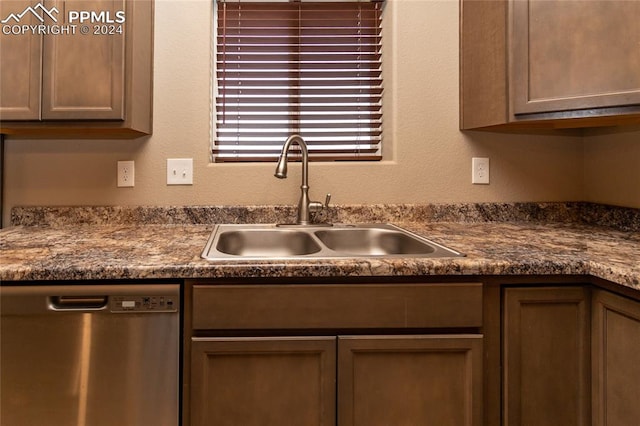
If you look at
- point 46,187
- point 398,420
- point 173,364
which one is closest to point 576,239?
point 398,420

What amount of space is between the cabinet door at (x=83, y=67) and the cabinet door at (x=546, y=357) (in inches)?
55.7

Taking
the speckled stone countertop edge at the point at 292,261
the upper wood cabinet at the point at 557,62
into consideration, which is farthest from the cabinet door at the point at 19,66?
the upper wood cabinet at the point at 557,62

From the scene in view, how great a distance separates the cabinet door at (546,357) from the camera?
3.56 feet

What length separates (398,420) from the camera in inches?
41.8

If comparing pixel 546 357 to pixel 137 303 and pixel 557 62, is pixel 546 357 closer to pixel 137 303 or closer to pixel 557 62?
pixel 557 62

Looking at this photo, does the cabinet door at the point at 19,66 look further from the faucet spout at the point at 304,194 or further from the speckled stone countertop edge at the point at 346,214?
the faucet spout at the point at 304,194

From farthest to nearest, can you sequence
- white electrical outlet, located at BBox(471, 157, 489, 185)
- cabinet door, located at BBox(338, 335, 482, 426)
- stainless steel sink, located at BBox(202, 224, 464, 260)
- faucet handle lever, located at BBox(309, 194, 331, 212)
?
white electrical outlet, located at BBox(471, 157, 489, 185) < faucet handle lever, located at BBox(309, 194, 331, 212) < stainless steel sink, located at BBox(202, 224, 464, 260) < cabinet door, located at BBox(338, 335, 482, 426)

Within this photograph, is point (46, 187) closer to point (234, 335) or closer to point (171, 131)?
point (171, 131)

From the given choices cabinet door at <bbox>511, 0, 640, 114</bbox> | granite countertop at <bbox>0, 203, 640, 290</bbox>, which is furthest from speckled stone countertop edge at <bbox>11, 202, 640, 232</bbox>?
cabinet door at <bbox>511, 0, 640, 114</bbox>

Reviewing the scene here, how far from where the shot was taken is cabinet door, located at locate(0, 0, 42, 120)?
4.62 ft

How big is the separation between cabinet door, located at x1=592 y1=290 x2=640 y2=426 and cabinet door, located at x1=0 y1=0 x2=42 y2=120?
5.97 feet

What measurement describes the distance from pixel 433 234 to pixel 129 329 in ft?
3.35

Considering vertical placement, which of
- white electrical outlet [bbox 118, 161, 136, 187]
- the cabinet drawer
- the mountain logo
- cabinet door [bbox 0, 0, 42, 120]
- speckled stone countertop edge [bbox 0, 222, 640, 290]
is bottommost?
the cabinet drawer

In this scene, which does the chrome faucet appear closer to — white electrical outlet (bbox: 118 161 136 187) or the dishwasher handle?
white electrical outlet (bbox: 118 161 136 187)
